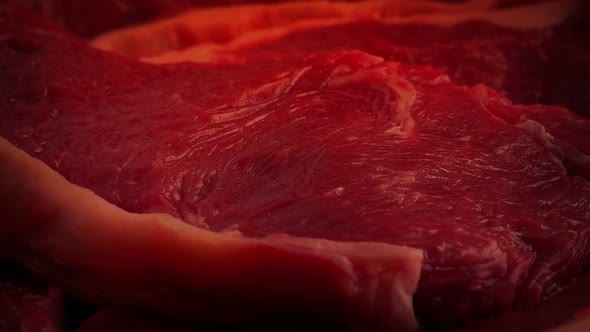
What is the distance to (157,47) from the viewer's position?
3.97m

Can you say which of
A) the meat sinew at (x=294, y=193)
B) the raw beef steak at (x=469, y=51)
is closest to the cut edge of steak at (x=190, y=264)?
the meat sinew at (x=294, y=193)

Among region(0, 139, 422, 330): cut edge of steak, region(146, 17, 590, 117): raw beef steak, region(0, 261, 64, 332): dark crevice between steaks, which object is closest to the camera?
region(0, 139, 422, 330): cut edge of steak

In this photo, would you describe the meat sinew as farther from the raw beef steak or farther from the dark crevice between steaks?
the raw beef steak

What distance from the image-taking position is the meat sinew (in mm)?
1790

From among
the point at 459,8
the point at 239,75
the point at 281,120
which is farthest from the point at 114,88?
the point at 459,8

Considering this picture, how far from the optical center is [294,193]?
6.72ft

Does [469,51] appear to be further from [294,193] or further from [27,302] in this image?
[27,302]

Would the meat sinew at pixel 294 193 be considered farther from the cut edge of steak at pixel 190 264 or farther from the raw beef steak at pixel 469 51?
the raw beef steak at pixel 469 51

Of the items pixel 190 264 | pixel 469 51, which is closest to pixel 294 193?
pixel 190 264

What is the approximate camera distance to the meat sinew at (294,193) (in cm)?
179

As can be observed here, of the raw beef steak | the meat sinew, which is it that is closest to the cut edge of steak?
the meat sinew

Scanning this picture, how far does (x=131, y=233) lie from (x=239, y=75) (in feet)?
3.74

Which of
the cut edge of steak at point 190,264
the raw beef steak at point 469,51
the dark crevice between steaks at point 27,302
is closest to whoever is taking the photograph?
the cut edge of steak at point 190,264

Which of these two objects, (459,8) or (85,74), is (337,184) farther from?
(459,8)
